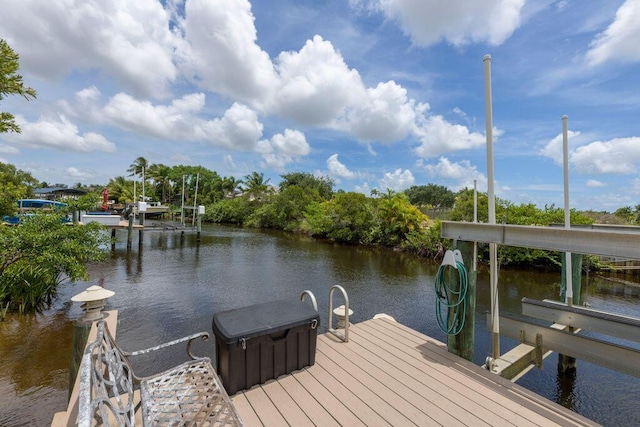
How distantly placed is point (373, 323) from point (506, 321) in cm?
152

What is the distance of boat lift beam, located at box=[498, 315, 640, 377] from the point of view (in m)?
2.56

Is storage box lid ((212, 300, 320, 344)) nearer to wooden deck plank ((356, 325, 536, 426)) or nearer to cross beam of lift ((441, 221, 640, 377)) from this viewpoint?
wooden deck plank ((356, 325, 536, 426))

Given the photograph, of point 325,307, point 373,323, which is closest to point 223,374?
point 373,323

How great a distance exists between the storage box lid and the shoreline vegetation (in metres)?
4.88

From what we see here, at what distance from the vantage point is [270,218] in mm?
28281

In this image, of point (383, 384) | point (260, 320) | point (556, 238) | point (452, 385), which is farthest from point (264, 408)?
point (556, 238)

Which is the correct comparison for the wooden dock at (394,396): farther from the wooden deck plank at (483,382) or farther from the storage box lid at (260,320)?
the storage box lid at (260,320)

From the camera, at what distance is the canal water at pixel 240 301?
3838mm

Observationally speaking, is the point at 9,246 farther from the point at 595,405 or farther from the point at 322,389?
the point at 595,405

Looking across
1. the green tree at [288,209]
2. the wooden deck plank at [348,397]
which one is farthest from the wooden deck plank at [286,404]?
the green tree at [288,209]

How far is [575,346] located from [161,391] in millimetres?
3615

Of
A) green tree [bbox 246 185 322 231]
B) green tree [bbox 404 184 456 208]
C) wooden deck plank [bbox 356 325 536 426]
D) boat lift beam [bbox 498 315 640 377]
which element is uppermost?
green tree [bbox 404 184 456 208]

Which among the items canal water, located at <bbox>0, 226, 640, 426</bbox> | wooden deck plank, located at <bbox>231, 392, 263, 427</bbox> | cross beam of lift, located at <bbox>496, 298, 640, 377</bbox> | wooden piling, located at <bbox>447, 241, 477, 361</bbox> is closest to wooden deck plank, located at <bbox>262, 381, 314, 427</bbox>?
wooden deck plank, located at <bbox>231, 392, 263, 427</bbox>

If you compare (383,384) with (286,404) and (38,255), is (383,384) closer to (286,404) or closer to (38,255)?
(286,404)
